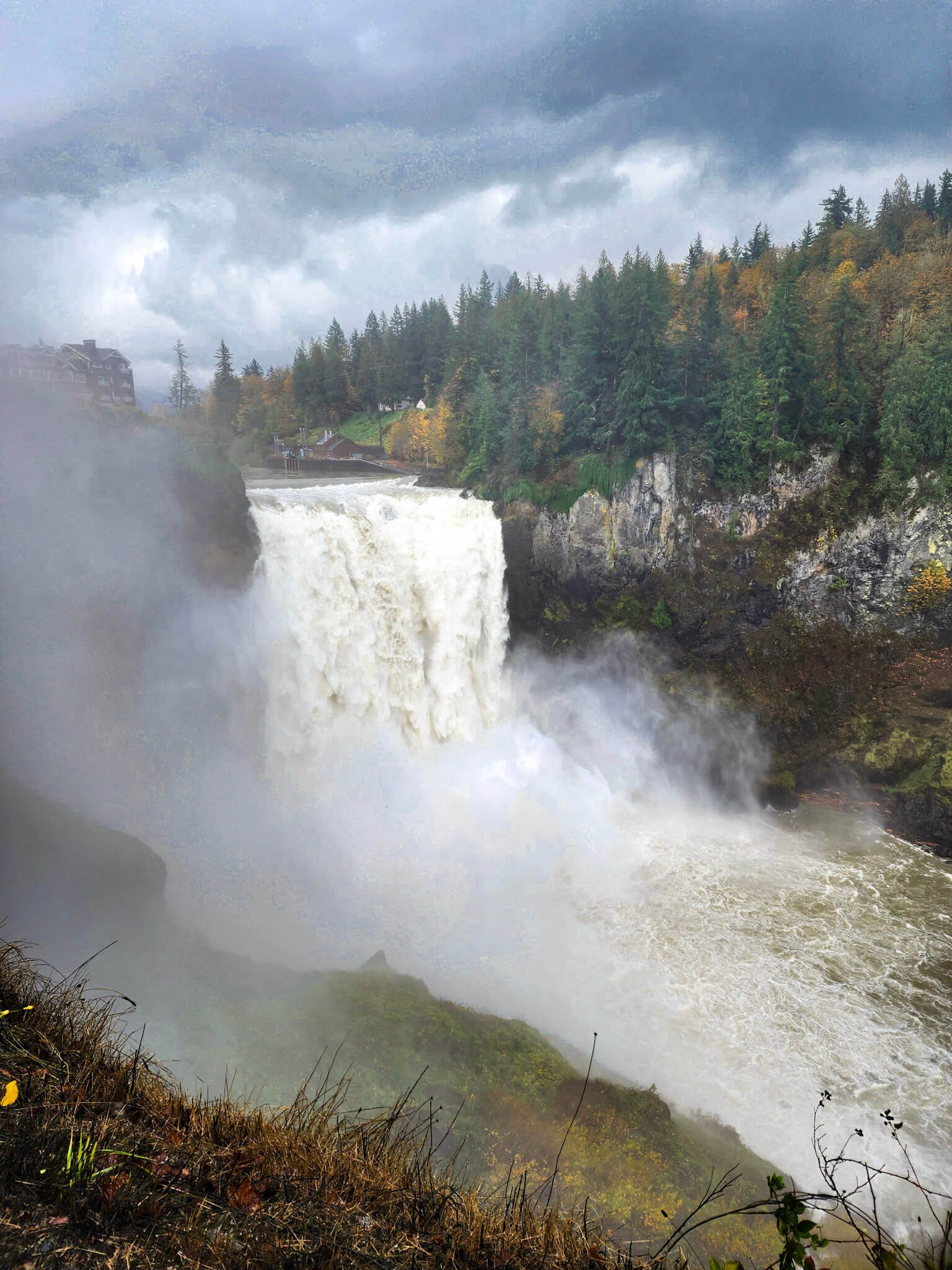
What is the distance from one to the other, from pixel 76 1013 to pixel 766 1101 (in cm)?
1092

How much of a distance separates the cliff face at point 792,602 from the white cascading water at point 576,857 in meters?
1.75

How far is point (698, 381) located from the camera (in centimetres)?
2653

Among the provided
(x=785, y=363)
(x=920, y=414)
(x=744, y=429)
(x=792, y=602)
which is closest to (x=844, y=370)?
(x=785, y=363)

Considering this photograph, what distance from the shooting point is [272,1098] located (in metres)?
9.32

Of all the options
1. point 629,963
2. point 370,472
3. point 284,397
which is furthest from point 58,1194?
point 284,397

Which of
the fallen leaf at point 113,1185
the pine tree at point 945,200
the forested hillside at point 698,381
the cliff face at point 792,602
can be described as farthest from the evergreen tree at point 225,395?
the pine tree at point 945,200

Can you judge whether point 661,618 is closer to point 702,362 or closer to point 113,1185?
point 702,362

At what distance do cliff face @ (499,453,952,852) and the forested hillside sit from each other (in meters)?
1.40

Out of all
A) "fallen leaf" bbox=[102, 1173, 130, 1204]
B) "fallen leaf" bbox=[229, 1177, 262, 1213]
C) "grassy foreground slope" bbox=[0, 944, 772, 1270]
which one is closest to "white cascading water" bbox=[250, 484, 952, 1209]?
"grassy foreground slope" bbox=[0, 944, 772, 1270]

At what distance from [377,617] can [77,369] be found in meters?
10.3

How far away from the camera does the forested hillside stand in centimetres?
2319

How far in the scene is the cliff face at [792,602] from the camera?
2145cm

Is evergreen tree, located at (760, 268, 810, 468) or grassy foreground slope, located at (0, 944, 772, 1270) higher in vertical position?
evergreen tree, located at (760, 268, 810, 468)

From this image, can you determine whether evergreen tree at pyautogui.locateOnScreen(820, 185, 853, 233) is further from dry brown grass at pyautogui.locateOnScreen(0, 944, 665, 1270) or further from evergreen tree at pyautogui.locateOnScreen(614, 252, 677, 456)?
dry brown grass at pyautogui.locateOnScreen(0, 944, 665, 1270)
